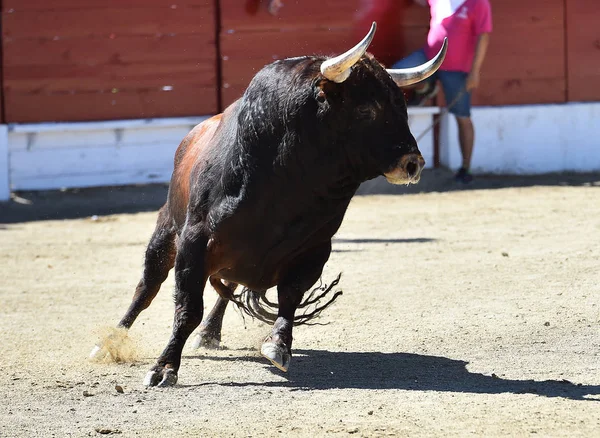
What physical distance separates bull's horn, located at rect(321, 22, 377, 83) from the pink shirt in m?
5.67

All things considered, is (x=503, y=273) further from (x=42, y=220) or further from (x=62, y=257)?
(x=42, y=220)

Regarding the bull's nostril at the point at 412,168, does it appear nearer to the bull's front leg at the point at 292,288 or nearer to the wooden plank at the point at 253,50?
the bull's front leg at the point at 292,288

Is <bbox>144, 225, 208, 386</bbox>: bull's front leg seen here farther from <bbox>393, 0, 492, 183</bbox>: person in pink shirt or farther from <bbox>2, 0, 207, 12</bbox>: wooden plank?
<bbox>2, 0, 207, 12</bbox>: wooden plank

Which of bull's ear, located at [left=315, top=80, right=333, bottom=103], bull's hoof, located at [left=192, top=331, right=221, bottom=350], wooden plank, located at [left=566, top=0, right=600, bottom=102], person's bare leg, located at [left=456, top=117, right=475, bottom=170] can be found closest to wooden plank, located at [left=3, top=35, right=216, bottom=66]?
person's bare leg, located at [left=456, top=117, right=475, bottom=170]

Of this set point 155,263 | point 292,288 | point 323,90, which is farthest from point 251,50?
point 323,90

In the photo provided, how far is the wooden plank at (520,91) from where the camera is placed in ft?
33.9

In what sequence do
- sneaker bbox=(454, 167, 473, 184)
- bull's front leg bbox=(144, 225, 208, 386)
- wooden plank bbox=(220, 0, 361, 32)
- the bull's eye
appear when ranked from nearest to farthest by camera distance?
the bull's eye, bull's front leg bbox=(144, 225, 208, 386), sneaker bbox=(454, 167, 473, 184), wooden plank bbox=(220, 0, 361, 32)

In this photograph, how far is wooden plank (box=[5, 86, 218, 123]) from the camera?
9695mm

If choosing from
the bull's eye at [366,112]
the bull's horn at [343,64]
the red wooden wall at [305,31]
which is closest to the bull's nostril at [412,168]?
the bull's eye at [366,112]

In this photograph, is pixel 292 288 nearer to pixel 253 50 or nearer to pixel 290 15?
pixel 253 50

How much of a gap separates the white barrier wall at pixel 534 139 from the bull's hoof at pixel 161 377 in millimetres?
6460

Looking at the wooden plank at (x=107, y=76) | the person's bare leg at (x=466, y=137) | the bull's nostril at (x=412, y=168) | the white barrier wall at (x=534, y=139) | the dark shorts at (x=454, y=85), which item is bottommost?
the white barrier wall at (x=534, y=139)

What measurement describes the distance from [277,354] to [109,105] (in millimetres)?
6170

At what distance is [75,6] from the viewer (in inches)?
384
